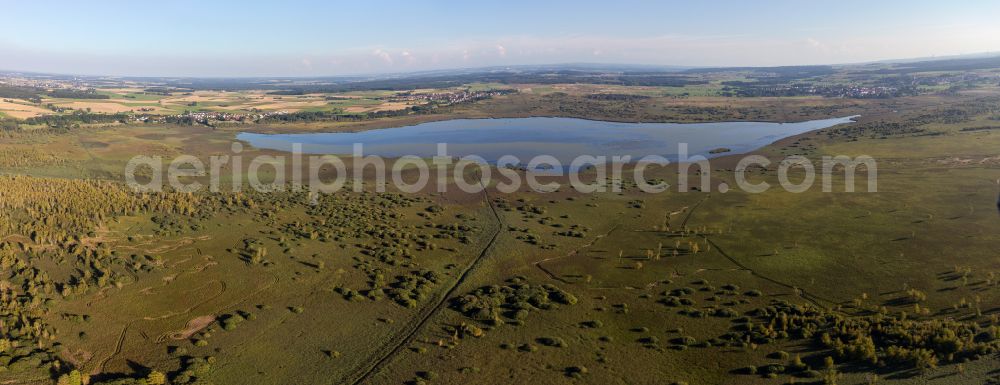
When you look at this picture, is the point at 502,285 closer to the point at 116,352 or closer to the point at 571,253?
the point at 571,253

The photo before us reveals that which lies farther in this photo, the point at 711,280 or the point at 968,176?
the point at 968,176

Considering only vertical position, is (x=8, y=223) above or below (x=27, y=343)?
above

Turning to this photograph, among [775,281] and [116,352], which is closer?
[116,352]

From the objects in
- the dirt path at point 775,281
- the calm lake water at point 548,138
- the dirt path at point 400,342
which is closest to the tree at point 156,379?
the dirt path at point 400,342

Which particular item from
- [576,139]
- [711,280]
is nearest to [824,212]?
[711,280]

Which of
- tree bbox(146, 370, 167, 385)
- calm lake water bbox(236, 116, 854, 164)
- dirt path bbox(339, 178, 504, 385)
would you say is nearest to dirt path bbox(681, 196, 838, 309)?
dirt path bbox(339, 178, 504, 385)

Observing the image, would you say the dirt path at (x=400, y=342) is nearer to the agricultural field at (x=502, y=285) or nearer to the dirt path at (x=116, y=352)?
the agricultural field at (x=502, y=285)

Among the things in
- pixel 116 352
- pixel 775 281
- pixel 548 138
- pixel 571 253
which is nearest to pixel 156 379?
pixel 116 352

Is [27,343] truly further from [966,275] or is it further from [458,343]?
[966,275]

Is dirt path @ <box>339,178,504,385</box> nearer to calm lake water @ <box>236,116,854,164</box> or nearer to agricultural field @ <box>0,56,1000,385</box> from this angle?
agricultural field @ <box>0,56,1000,385</box>
